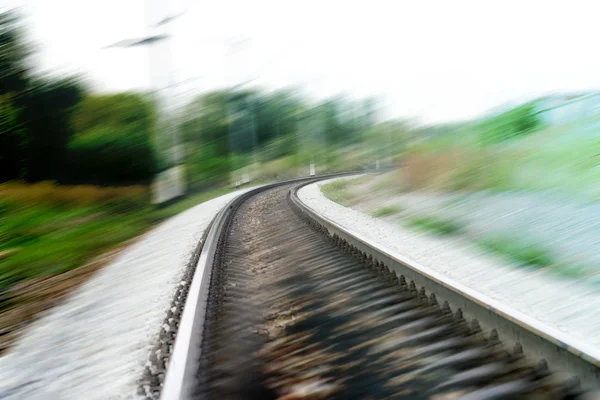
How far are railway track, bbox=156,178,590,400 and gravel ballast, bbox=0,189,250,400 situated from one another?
38 cm

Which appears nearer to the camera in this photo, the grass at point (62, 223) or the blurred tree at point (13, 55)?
the grass at point (62, 223)

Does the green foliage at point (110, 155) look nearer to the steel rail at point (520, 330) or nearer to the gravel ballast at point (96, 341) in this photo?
the gravel ballast at point (96, 341)

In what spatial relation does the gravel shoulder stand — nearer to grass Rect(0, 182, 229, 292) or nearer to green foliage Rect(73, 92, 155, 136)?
grass Rect(0, 182, 229, 292)

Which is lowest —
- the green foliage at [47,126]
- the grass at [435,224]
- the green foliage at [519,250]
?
the grass at [435,224]

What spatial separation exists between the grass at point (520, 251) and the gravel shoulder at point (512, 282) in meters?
0.15

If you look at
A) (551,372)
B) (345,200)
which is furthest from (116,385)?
(345,200)

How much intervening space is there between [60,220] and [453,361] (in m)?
18.3

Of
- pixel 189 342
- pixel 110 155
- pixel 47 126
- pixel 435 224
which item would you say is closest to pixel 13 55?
pixel 47 126

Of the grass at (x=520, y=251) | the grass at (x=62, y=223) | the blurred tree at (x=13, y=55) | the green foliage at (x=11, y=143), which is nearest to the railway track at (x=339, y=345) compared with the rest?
the grass at (x=520, y=251)

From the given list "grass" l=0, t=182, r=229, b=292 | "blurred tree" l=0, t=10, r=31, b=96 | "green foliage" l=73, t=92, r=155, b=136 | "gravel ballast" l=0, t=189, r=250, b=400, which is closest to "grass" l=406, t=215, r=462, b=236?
"gravel ballast" l=0, t=189, r=250, b=400

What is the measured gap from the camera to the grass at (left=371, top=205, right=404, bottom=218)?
13.8m

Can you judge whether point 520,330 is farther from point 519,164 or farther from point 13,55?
point 13,55

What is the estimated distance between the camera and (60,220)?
1962 centimetres

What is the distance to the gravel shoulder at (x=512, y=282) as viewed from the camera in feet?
14.7
